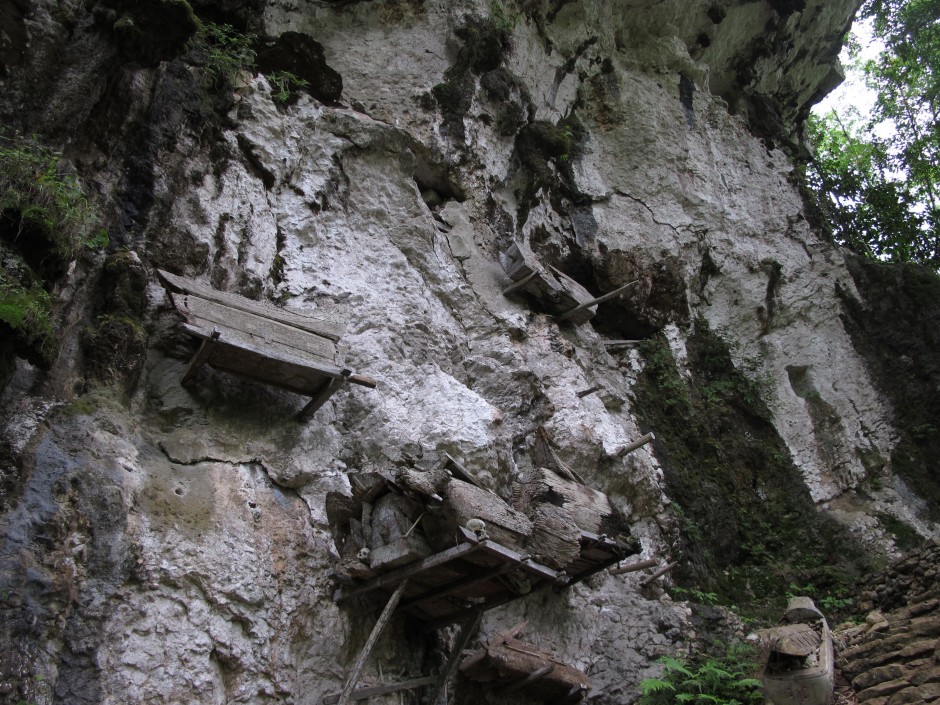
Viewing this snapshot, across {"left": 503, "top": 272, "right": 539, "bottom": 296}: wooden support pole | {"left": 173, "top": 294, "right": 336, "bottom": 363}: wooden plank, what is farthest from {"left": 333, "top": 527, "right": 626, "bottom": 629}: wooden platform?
{"left": 503, "top": 272, "right": 539, "bottom": 296}: wooden support pole

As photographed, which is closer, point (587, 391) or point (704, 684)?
point (704, 684)

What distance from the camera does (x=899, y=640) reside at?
7641 mm

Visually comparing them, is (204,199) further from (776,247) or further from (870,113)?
(870,113)

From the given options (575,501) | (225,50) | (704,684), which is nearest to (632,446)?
(575,501)

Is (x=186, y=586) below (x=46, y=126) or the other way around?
below

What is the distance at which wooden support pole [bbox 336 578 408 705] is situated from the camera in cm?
567

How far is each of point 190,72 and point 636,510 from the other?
24.3ft

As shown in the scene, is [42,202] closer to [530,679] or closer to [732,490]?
[530,679]

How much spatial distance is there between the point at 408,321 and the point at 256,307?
2.30 meters

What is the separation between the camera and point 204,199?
805cm

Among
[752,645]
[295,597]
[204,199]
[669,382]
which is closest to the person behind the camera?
[295,597]

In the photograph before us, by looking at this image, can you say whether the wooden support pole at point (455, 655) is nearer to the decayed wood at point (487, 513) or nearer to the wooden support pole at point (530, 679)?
the wooden support pole at point (530, 679)

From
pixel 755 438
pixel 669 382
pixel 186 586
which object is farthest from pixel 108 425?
pixel 755 438

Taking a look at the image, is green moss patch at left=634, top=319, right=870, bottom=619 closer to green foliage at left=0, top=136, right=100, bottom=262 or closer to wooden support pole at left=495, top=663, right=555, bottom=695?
wooden support pole at left=495, top=663, right=555, bottom=695
